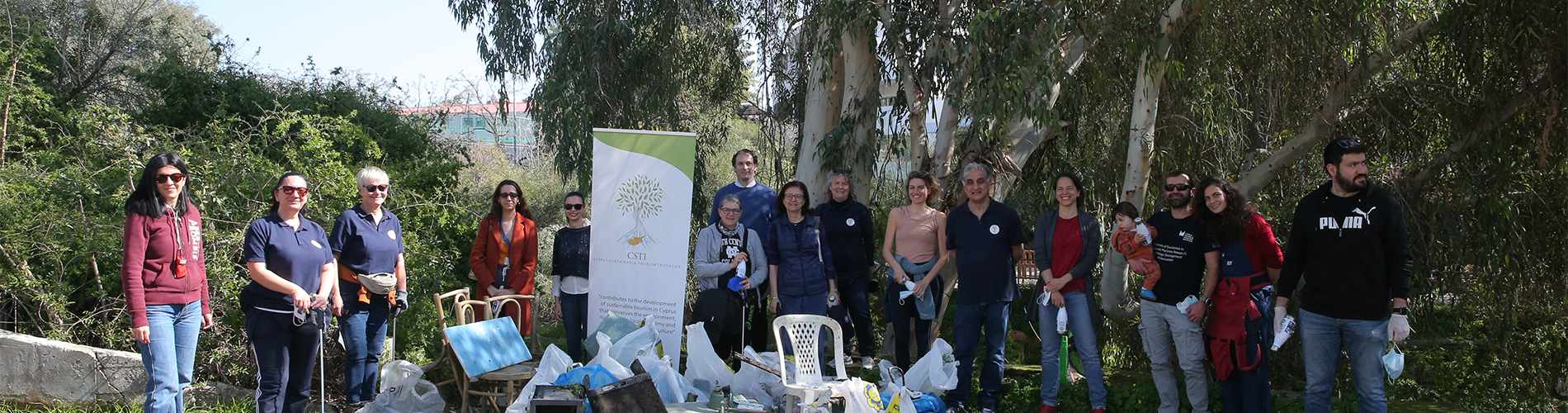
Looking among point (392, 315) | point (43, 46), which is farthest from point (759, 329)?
point (43, 46)

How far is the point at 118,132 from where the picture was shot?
7.58m

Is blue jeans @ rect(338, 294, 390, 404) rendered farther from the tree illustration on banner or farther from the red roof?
the red roof

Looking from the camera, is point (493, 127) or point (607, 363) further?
point (493, 127)

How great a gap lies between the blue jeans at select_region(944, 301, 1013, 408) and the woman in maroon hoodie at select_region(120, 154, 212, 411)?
3.64m

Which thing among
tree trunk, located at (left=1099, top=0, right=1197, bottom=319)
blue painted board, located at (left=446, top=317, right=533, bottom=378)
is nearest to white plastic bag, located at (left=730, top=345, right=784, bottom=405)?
blue painted board, located at (left=446, top=317, right=533, bottom=378)

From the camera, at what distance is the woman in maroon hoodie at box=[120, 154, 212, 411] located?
4477mm

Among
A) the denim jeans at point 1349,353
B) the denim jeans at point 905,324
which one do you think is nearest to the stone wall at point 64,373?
the denim jeans at point 905,324

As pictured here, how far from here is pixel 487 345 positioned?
18.8 ft

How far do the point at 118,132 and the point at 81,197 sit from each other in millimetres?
497

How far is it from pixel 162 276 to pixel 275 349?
0.57 m

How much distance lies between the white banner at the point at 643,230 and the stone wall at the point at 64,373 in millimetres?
2599

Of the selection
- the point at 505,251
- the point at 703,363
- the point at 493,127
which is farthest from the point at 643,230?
the point at 493,127

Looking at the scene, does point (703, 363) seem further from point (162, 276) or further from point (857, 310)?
point (162, 276)

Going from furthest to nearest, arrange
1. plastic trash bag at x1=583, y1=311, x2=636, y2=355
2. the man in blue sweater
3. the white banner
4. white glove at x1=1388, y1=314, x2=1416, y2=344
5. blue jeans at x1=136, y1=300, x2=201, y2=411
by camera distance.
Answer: the man in blue sweater, the white banner, plastic trash bag at x1=583, y1=311, x2=636, y2=355, blue jeans at x1=136, y1=300, x2=201, y2=411, white glove at x1=1388, y1=314, x2=1416, y2=344
